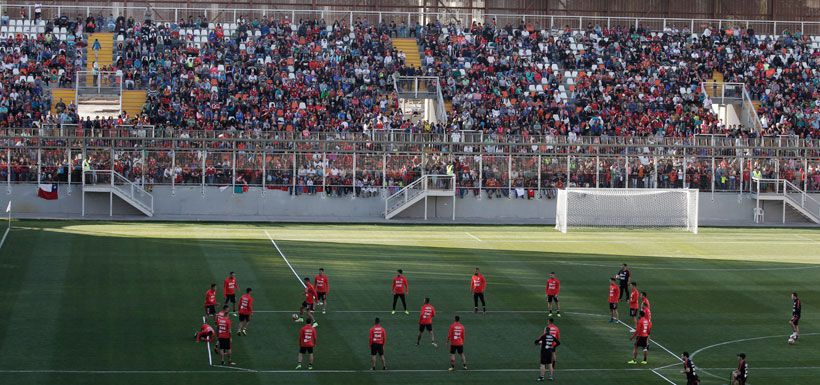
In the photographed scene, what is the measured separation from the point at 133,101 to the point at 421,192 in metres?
17.3

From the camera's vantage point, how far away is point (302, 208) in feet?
219

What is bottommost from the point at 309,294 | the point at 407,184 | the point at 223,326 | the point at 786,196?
the point at 223,326

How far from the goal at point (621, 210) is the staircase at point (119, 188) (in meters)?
19.8

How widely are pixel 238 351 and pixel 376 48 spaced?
47.6 metres

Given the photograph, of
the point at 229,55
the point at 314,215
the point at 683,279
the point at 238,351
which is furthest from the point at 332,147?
the point at 238,351

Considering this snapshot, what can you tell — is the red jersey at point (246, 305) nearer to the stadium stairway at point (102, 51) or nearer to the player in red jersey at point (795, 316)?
the player in red jersey at point (795, 316)

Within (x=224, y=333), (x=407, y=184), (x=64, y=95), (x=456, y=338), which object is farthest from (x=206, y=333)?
(x=64, y=95)

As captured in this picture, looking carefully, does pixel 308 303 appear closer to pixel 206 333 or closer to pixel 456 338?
pixel 206 333

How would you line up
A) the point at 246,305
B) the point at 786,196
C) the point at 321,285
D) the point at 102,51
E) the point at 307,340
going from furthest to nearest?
the point at 102,51
the point at 786,196
the point at 321,285
the point at 246,305
the point at 307,340

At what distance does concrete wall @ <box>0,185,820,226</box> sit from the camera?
210 ft

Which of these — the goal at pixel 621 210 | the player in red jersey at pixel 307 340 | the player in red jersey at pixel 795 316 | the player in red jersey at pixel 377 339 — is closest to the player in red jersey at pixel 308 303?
the player in red jersey at pixel 307 340

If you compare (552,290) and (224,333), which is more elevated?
(552,290)

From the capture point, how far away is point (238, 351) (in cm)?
3300

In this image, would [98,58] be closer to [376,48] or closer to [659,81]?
[376,48]
